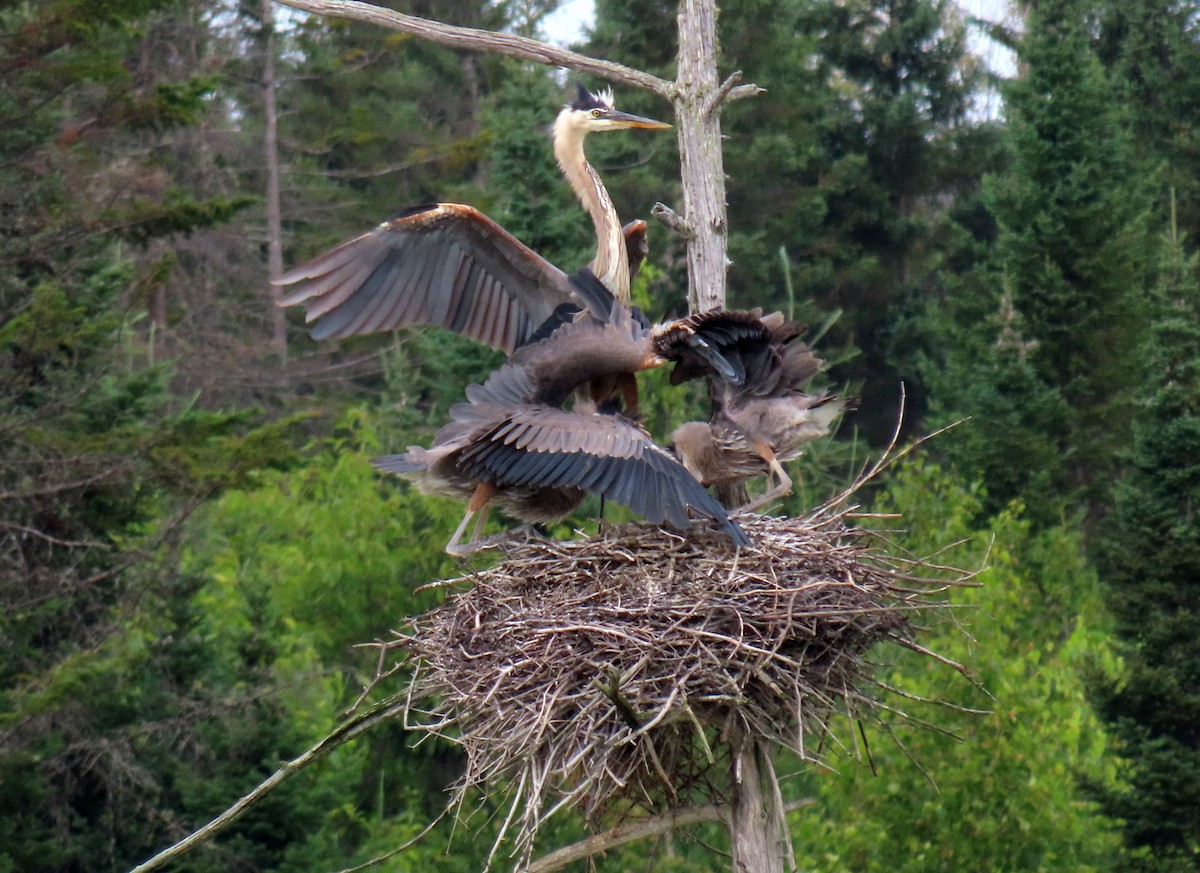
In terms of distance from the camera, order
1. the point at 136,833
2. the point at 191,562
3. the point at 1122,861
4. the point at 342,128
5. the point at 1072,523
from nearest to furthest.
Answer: the point at 1122,861 < the point at 136,833 < the point at 191,562 < the point at 1072,523 < the point at 342,128

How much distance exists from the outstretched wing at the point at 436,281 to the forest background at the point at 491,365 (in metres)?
1.00

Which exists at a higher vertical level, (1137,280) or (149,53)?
(149,53)

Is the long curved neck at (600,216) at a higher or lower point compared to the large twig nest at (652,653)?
higher

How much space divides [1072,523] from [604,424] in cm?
1642

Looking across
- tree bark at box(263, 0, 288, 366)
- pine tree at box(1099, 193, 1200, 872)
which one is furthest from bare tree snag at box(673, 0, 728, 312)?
tree bark at box(263, 0, 288, 366)

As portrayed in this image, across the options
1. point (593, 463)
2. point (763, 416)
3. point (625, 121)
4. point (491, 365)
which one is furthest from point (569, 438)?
point (491, 365)

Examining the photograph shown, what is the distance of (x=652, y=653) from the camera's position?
6523 mm

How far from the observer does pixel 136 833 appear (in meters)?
16.1

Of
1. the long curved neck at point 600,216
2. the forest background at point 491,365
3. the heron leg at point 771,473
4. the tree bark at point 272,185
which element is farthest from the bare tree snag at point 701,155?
the tree bark at point 272,185

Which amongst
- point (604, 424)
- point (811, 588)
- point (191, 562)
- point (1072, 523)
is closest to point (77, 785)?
point (191, 562)

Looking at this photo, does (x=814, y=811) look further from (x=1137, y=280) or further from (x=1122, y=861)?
(x=1137, y=280)

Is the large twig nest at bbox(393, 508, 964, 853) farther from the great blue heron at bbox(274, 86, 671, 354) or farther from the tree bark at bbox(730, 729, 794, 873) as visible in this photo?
the great blue heron at bbox(274, 86, 671, 354)

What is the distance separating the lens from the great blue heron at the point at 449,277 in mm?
8594

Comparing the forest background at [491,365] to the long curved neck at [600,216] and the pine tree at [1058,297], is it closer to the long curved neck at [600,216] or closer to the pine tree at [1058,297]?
the pine tree at [1058,297]
